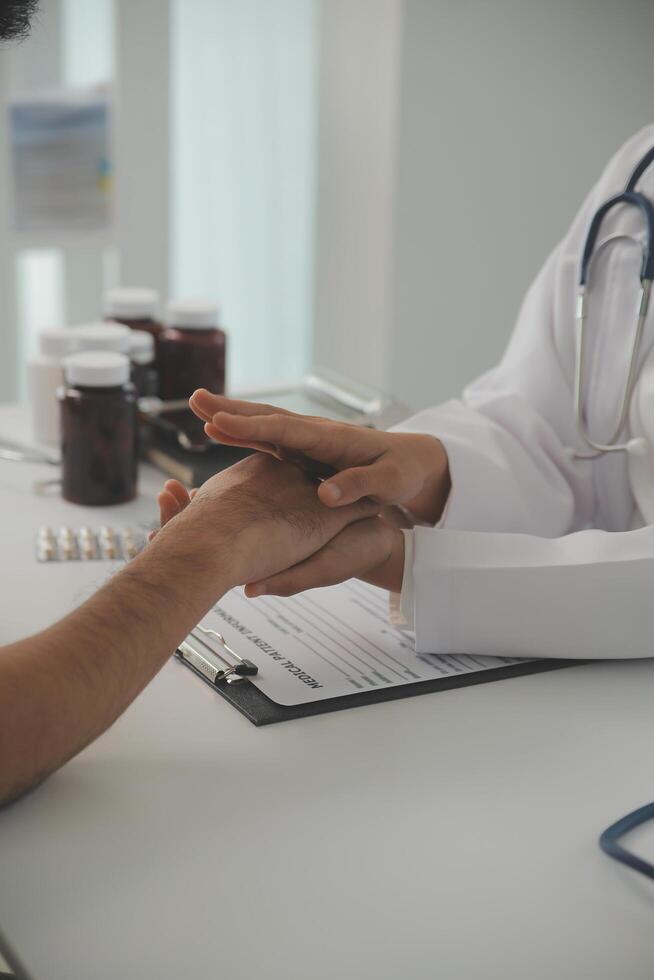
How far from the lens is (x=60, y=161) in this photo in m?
2.46

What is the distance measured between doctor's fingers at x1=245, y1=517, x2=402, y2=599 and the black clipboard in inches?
3.6

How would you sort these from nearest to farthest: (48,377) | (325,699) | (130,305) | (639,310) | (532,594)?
1. (325,699)
2. (532,594)
3. (639,310)
4. (48,377)
5. (130,305)

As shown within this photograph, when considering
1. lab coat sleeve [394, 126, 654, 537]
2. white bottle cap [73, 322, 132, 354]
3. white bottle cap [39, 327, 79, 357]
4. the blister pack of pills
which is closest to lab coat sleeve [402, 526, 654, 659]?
lab coat sleeve [394, 126, 654, 537]

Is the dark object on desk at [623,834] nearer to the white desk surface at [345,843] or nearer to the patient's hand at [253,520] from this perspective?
the white desk surface at [345,843]

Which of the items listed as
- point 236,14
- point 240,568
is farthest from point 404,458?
point 236,14

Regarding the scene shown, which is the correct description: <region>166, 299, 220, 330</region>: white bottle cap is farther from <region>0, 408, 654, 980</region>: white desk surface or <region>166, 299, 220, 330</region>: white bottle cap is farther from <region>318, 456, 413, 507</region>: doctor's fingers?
<region>0, 408, 654, 980</region>: white desk surface

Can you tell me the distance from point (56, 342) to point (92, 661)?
781 millimetres

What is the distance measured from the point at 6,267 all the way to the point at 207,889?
2289mm

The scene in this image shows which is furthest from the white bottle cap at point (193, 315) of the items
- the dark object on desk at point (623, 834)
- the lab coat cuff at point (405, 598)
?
the dark object on desk at point (623, 834)

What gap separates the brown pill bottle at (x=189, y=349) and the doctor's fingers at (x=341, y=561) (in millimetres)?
566

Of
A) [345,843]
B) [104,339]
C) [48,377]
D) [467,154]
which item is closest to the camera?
[345,843]

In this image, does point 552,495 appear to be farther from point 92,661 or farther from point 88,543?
point 92,661

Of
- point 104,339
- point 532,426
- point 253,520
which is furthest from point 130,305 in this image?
point 253,520

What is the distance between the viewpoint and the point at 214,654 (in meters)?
0.85
